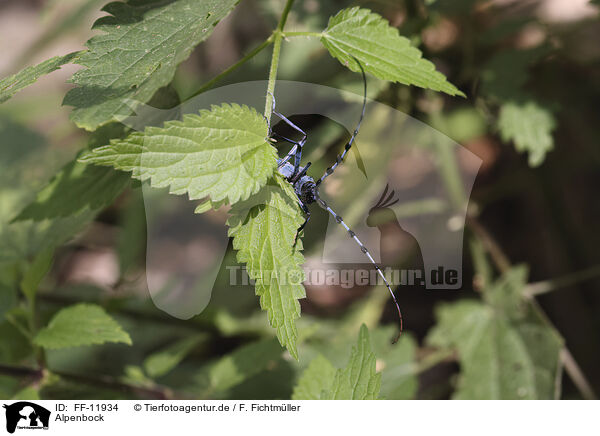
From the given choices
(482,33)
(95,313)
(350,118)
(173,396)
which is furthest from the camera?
(482,33)

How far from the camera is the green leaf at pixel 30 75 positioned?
1107 millimetres

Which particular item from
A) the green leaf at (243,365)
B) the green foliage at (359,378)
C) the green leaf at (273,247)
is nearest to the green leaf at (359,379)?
the green foliage at (359,378)

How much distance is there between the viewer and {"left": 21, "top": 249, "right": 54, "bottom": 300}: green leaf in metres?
1.68

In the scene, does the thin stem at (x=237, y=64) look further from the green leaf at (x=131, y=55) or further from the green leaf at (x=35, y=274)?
the green leaf at (x=35, y=274)

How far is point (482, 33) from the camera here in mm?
2229

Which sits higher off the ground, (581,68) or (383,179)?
(581,68)

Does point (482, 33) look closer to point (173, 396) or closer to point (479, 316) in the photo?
point (479, 316)

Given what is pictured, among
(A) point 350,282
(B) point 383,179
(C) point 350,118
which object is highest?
(C) point 350,118

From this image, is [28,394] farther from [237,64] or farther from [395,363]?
[395,363]

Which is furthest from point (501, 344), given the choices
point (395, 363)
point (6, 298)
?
point (6, 298)

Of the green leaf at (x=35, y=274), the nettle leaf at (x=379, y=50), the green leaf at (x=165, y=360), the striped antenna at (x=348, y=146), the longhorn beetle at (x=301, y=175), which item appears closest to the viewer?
the nettle leaf at (x=379, y=50)

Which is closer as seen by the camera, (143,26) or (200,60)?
(143,26)

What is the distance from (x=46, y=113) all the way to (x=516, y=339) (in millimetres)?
2806

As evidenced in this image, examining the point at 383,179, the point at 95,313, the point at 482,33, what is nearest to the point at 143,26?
the point at 95,313
